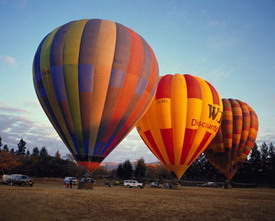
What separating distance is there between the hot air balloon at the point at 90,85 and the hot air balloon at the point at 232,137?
2063 cm

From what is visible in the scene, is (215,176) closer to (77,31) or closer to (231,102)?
(231,102)

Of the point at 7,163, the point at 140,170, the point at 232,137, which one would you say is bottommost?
the point at 140,170

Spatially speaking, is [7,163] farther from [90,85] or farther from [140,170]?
[90,85]

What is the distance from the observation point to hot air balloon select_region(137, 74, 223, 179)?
26766 mm

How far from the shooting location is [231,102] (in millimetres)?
39062

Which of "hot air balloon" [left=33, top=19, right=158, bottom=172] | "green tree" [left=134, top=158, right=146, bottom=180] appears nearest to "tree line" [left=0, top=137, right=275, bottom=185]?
"green tree" [left=134, top=158, right=146, bottom=180]

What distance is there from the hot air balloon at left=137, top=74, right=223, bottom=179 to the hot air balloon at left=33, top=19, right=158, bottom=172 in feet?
24.5

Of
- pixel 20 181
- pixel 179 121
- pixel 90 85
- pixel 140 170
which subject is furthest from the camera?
pixel 140 170

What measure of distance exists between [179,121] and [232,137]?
14.2 metres

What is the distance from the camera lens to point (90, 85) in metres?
18.0

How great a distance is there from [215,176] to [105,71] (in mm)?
66954

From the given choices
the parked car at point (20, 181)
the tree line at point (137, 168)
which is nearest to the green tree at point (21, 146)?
the tree line at point (137, 168)

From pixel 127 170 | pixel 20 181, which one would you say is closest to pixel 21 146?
pixel 127 170

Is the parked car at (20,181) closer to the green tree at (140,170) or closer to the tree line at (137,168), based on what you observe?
the tree line at (137,168)
